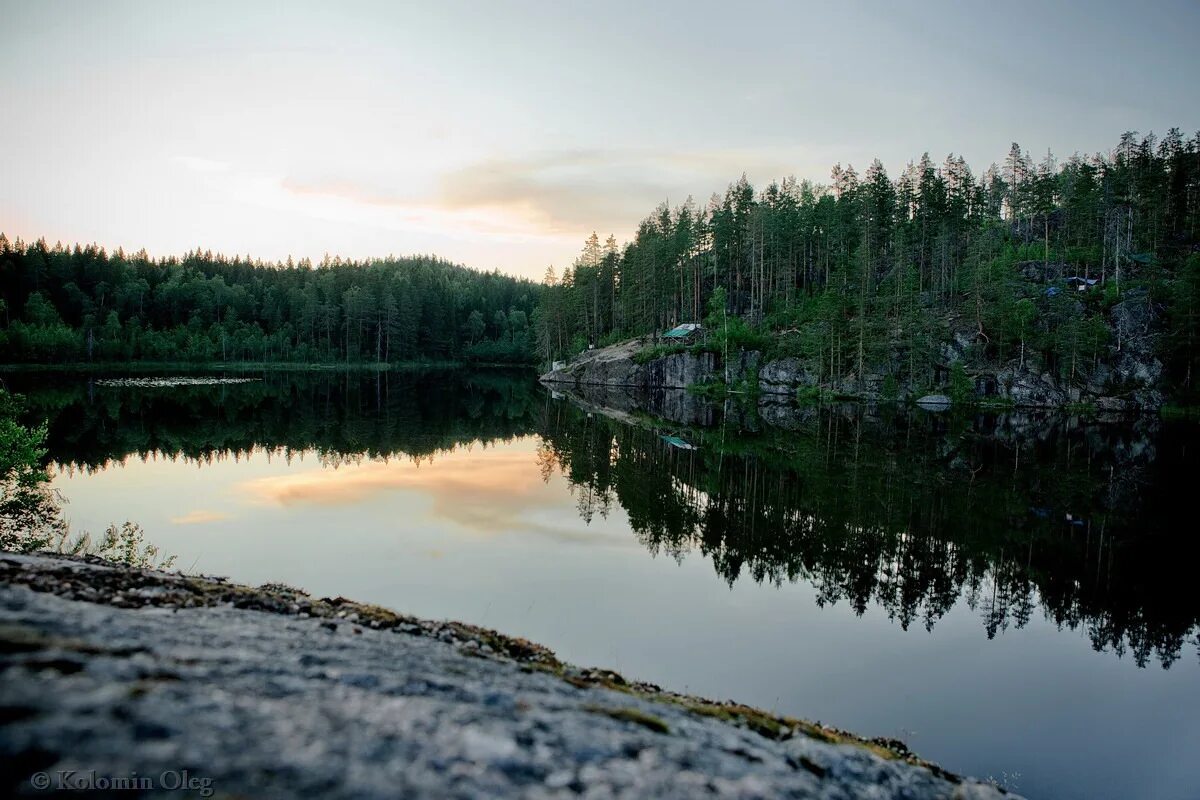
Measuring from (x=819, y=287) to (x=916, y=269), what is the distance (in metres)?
15.5

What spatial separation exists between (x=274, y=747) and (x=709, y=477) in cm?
3022

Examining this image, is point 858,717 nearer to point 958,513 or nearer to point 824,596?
point 824,596

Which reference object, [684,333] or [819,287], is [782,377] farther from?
[819,287]

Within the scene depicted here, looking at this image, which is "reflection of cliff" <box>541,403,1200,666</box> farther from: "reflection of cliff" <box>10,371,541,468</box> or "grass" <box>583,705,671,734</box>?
"reflection of cliff" <box>10,371,541,468</box>

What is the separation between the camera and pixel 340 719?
17.6ft

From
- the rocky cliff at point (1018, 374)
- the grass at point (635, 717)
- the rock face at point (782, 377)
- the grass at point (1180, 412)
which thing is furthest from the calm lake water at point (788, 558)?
the rock face at point (782, 377)

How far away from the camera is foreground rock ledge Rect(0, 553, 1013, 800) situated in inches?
171

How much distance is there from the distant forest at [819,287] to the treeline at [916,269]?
0.37 meters

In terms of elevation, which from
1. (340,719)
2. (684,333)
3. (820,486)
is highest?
(684,333)

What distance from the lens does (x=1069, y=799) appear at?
30.4ft

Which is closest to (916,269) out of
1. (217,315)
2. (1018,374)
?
(1018,374)

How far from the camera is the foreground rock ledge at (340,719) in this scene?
4352 millimetres

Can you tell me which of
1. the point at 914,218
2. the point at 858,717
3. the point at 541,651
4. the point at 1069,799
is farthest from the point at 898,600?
the point at 914,218

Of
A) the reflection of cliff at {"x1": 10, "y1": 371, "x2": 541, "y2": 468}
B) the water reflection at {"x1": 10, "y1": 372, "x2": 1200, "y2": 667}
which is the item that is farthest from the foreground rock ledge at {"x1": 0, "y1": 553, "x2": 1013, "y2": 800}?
the reflection of cliff at {"x1": 10, "y1": 371, "x2": 541, "y2": 468}
